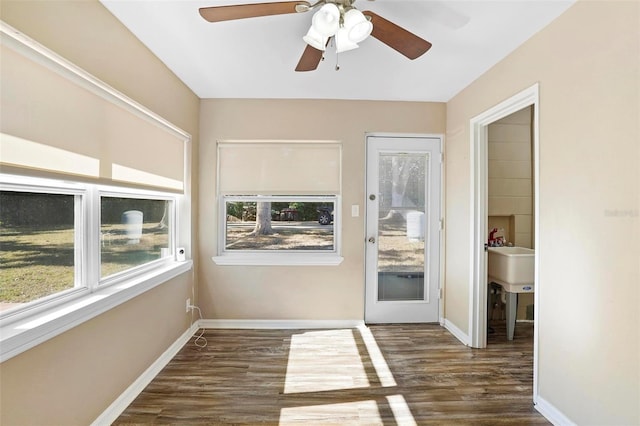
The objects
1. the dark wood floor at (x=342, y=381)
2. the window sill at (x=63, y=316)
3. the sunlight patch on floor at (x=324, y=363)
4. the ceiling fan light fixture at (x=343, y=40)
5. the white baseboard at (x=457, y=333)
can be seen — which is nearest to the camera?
the window sill at (x=63, y=316)

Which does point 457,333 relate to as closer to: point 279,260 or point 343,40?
point 279,260

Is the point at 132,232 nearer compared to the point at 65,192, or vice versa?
the point at 65,192

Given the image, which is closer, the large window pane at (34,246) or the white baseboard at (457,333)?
the large window pane at (34,246)

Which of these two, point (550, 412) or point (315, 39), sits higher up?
point (315, 39)

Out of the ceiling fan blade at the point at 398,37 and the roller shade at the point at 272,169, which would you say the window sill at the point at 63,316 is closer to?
the roller shade at the point at 272,169

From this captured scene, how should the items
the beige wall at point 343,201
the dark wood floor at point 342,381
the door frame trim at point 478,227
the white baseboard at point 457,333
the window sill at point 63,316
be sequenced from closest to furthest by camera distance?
1. the window sill at point 63,316
2. the dark wood floor at point 342,381
3. the door frame trim at point 478,227
4. the white baseboard at point 457,333
5. the beige wall at point 343,201

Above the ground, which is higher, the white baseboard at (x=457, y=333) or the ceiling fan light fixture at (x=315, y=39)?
the ceiling fan light fixture at (x=315, y=39)

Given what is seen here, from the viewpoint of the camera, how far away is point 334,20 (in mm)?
1494

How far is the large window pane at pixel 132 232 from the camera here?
2.04 meters

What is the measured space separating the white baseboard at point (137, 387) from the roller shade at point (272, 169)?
5.15 ft

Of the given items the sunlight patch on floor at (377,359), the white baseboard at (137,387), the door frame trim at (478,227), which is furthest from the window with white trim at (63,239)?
the door frame trim at (478,227)

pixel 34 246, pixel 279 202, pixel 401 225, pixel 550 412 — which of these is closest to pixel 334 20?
pixel 34 246

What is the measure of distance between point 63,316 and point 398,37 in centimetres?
225

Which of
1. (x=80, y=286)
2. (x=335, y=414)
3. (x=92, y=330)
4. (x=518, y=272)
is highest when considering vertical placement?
(x=80, y=286)
